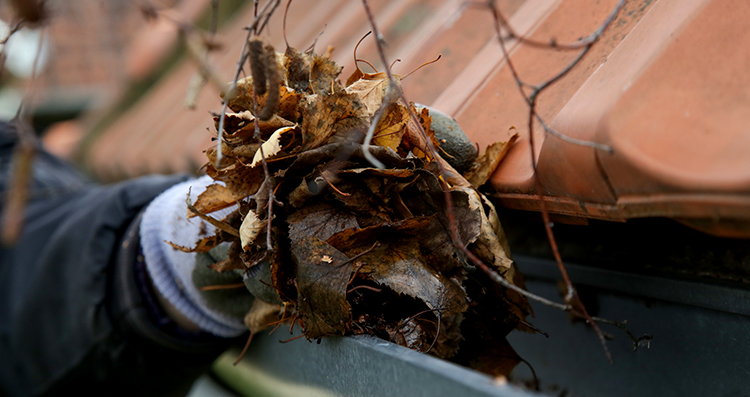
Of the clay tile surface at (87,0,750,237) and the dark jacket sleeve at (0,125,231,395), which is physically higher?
the clay tile surface at (87,0,750,237)

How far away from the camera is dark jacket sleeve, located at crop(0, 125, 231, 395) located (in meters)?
1.06

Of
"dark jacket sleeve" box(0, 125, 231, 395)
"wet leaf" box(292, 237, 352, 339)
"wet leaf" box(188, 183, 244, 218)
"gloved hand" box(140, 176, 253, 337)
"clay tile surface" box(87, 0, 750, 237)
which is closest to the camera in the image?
"clay tile surface" box(87, 0, 750, 237)

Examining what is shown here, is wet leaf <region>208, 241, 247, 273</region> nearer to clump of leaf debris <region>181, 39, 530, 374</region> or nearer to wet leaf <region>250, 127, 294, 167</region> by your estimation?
clump of leaf debris <region>181, 39, 530, 374</region>

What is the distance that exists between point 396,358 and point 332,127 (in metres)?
0.28

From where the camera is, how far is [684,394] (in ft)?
2.18

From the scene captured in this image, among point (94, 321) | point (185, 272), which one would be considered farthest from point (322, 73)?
point (94, 321)

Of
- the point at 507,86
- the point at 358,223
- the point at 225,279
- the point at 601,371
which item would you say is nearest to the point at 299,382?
the point at 225,279

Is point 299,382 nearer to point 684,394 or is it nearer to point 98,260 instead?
point 684,394

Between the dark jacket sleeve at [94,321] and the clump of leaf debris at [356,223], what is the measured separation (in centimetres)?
53

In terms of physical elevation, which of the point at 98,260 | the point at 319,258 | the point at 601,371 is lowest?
the point at 601,371

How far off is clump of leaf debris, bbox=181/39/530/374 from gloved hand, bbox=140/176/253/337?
245mm

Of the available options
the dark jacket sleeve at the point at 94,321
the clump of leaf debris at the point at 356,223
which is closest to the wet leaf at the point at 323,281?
the clump of leaf debris at the point at 356,223

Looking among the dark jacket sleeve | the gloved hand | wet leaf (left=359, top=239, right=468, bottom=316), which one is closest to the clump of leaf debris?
wet leaf (left=359, top=239, right=468, bottom=316)

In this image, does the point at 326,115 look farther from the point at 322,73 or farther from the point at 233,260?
the point at 233,260
